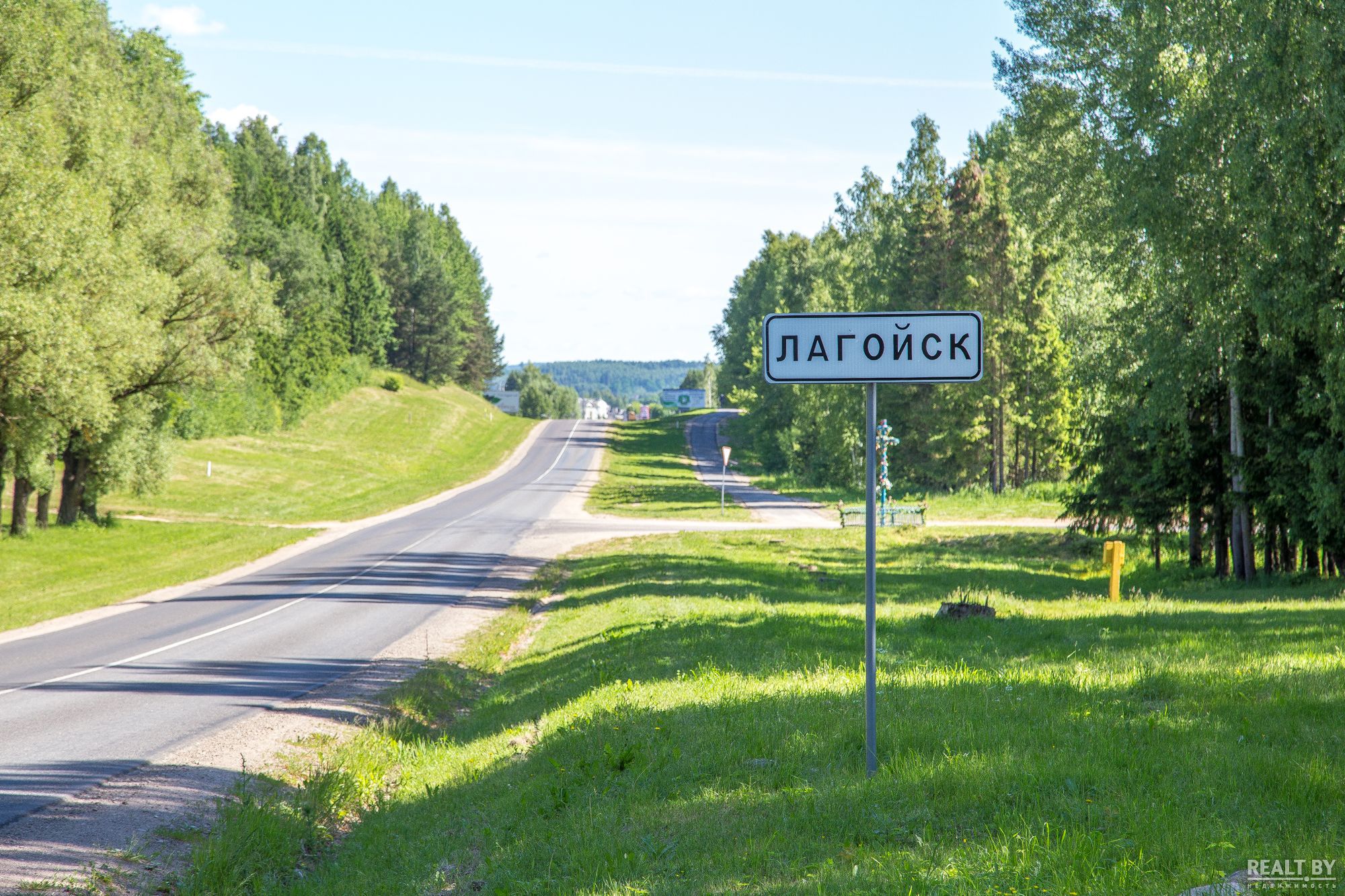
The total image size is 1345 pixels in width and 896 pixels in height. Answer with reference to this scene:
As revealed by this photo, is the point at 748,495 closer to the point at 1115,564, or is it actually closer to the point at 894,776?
the point at 1115,564

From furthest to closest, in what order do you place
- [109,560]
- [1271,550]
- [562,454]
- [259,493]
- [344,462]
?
[562,454] → [344,462] → [259,493] → [109,560] → [1271,550]

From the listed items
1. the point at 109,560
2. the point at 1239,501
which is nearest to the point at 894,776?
the point at 1239,501

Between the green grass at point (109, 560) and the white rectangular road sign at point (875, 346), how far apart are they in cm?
2003

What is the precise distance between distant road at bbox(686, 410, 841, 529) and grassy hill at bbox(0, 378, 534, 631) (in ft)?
53.7

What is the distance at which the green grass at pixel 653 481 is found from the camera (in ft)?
157

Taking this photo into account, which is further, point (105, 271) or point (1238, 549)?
point (105, 271)

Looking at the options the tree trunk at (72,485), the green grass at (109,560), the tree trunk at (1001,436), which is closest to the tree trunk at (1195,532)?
the tree trunk at (1001,436)

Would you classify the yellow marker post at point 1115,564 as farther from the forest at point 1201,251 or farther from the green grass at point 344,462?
the green grass at point 344,462

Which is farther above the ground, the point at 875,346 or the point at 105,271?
the point at 105,271

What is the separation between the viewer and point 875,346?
6250 mm

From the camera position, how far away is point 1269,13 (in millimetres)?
15109

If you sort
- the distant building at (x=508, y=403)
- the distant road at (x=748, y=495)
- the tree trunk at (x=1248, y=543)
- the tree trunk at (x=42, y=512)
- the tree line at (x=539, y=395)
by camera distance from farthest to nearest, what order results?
the distant building at (x=508, y=403), the tree line at (x=539, y=395), the distant road at (x=748, y=495), the tree trunk at (x=42, y=512), the tree trunk at (x=1248, y=543)

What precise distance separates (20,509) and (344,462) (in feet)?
108

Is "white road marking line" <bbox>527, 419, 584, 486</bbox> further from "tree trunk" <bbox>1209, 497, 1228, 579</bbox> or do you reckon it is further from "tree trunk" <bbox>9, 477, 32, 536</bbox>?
"tree trunk" <bbox>1209, 497, 1228, 579</bbox>
